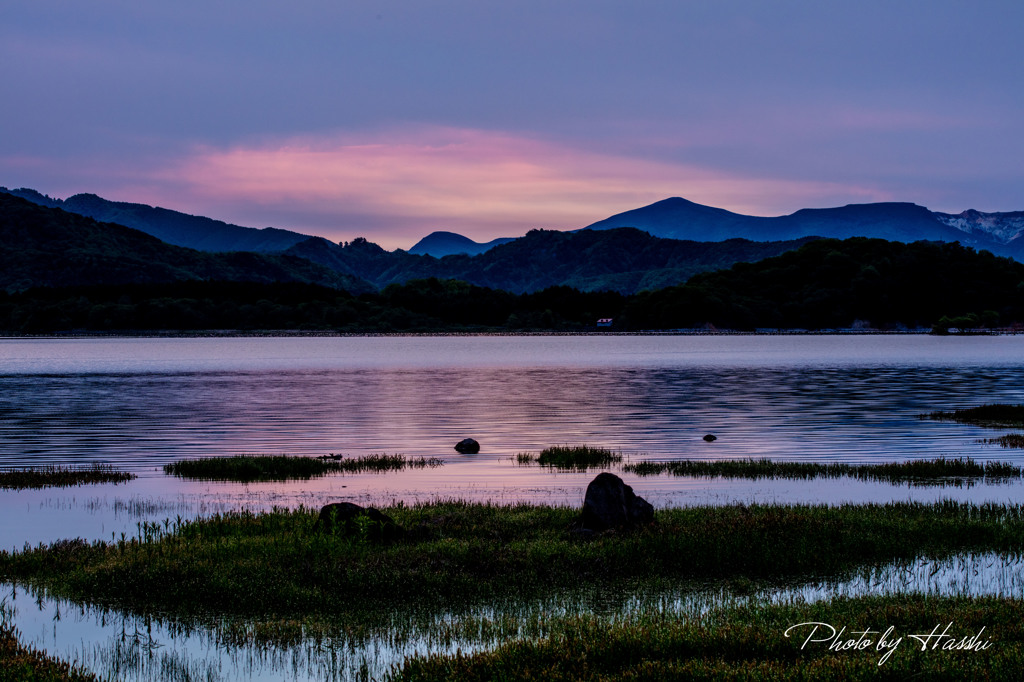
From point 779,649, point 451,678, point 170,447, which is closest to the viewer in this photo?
point 451,678

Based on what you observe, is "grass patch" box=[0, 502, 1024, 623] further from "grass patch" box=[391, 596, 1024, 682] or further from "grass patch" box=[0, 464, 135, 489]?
"grass patch" box=[0, 464, 135, 489]

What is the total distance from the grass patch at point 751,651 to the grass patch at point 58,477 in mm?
25010

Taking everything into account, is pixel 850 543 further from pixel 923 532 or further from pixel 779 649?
pixel 779 649

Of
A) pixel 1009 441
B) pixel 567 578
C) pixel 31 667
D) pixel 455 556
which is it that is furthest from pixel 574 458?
pixel 31 667

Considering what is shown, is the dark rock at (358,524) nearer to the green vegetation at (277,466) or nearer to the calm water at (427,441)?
the calm water at (427,441)

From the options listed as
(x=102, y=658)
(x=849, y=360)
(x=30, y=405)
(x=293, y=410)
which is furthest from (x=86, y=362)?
(x=102, y=658)

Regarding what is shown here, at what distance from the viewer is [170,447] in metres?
46.8

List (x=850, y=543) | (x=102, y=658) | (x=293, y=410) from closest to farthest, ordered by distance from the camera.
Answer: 1. (x=102, y=658)
2. (x=850, y=543)
3. (x=293, y=410)

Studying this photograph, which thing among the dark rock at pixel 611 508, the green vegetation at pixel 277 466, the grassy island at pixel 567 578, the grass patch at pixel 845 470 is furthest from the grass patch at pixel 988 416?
the dark rock at pixel 611 508

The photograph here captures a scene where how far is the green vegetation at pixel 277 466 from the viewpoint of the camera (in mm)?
35969

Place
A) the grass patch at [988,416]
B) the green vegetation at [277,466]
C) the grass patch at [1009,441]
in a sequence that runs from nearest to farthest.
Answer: the green vegetation at [277,466], the grass patch at [1009,441], the grass patch at [988,416]

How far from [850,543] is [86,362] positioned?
153760 millimetres

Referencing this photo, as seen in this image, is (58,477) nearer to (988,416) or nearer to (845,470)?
(845,470)

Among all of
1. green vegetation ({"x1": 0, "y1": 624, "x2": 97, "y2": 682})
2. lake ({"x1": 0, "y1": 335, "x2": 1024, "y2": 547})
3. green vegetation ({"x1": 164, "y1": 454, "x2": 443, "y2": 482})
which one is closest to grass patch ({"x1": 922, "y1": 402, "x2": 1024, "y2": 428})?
lake ({"x1": 0, "y1": 335, "x2": 1024, "y2": 547})
